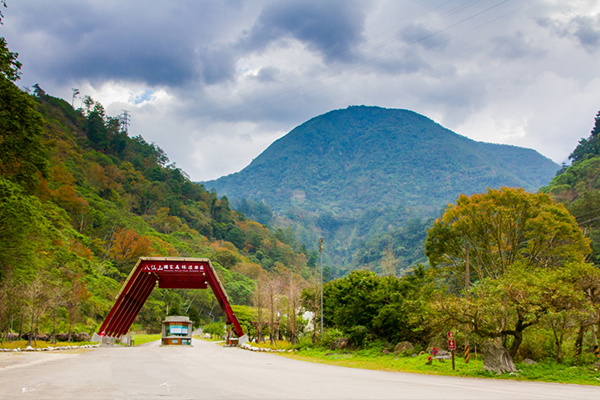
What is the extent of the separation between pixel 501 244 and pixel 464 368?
12.9 m

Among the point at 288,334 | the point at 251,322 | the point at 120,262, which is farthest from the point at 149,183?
the point at 288,334

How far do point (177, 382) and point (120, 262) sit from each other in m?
51.2

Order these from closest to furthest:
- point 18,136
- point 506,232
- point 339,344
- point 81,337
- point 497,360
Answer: point 497,360
point 18,136
point 339,344
point 506,232
point 81,337


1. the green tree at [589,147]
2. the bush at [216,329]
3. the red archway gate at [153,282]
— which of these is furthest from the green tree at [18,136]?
the green tree at [589,147]

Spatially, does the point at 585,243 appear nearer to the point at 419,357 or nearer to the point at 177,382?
the point at 419,357

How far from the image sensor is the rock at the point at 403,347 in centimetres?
2180

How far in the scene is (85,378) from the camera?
11555 millimetres

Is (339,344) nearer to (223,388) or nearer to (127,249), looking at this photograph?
(223,388)

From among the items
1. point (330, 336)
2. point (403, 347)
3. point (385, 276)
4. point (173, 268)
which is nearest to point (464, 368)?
point (403, 347)

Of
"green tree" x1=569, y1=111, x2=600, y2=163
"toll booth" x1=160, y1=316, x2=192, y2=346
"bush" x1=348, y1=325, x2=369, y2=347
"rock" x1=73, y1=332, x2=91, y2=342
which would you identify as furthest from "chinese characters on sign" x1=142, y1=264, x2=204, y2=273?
"green tree" x1=569, y1=111, x2=600, y2=163

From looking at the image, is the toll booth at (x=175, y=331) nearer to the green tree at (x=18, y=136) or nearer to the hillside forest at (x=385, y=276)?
the hillside forest at (x=385, y=276)

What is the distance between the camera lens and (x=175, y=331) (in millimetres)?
36062

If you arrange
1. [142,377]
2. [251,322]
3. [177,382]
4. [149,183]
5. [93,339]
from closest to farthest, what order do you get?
1. [177,382]
2. [142,377]
3. [93,339]
4. [251,322]
5. [149,183]

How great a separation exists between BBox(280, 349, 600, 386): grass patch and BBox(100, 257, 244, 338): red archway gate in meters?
15.4
